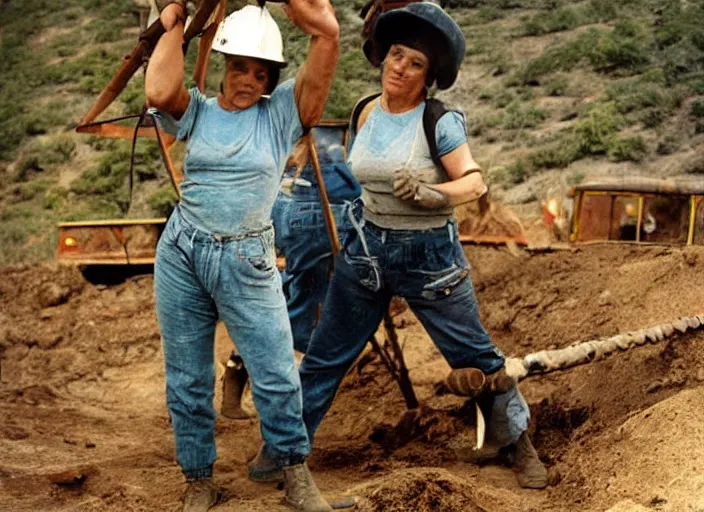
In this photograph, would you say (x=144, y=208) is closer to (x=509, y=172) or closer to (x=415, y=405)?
(x=509, y=172)

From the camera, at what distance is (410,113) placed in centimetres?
501

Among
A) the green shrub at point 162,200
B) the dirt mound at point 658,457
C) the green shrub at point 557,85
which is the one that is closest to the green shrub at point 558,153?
the green shrub at point 557,85

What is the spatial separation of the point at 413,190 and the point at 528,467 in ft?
4.89

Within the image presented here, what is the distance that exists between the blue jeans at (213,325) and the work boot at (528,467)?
3.77 ft

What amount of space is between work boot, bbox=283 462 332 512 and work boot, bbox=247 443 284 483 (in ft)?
1.30

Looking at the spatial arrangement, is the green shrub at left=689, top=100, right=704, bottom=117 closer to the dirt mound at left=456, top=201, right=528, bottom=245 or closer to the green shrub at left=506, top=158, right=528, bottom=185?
the green shrub at left=506, top=158, right=528, bottom=185

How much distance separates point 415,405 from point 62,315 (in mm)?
4812

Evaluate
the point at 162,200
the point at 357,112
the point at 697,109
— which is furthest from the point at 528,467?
the point at 162,200

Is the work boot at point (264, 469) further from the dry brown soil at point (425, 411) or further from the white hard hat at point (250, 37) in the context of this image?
the white hard hat at point (250, 37)

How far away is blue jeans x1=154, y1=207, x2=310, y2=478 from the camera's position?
4492mm

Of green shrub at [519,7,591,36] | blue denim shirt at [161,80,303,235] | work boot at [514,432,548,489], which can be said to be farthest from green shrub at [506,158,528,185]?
blue denim shirt at [161,80,303,235]

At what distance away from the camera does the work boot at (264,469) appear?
504 centimetres

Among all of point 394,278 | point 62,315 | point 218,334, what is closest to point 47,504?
point 394,278

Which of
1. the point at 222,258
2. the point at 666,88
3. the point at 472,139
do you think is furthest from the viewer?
the point at 472,139
